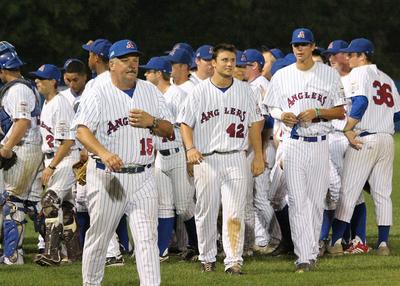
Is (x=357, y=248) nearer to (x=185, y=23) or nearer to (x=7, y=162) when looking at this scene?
(x=7, y=162)

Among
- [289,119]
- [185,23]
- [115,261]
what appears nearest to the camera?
[289,119]

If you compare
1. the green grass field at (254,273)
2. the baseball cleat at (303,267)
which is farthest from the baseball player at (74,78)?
the baseball cleat at (303,267)

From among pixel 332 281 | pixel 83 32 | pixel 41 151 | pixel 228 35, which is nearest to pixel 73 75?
pixel 41 151

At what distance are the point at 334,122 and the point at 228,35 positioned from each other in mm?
33402

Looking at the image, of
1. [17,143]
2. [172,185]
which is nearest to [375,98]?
[172,185]

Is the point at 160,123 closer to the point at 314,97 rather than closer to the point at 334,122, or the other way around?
the point at 314,97

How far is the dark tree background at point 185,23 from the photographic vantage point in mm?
39938

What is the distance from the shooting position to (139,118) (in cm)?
926

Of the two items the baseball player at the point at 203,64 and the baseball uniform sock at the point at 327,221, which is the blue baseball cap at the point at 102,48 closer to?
the baseball player at the point at 203,64

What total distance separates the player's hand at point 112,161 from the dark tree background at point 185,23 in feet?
99.1

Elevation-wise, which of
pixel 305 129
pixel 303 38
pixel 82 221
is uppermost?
pixel 303 38

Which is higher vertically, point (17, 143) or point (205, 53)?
point (205, 53)

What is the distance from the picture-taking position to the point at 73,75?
508 inches

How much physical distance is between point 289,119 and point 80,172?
7.69 ft
